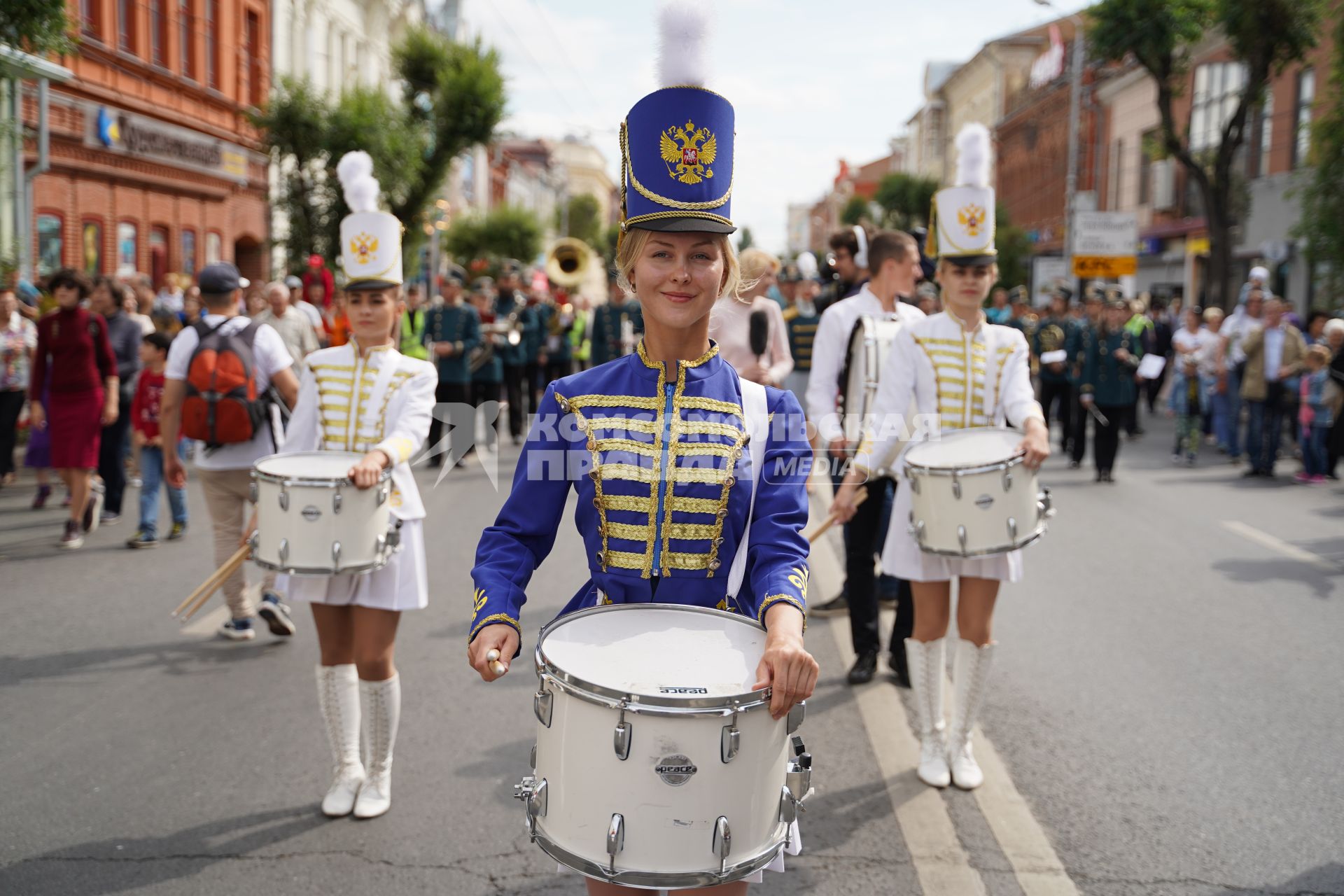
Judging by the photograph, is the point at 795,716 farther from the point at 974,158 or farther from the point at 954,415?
the point at 974,158

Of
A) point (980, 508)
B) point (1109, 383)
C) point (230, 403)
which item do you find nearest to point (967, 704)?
point (980, 508)

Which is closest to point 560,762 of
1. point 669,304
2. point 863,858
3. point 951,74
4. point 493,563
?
point 493,563

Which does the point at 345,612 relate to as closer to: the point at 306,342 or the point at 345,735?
A: the point at 345,735

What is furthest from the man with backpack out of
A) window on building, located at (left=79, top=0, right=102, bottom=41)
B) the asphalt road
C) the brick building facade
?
window on building, located at (left=79, top=0, right=102, bottom=41)

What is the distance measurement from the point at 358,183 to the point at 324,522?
5.40ft

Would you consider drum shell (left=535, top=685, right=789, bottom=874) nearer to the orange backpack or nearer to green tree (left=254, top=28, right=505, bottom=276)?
the orange backpack

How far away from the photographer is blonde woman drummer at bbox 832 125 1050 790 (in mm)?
4680

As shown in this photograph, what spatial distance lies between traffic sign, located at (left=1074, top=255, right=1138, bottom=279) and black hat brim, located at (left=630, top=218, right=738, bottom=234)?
2651cm

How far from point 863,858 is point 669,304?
7.70ft

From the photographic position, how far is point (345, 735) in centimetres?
447

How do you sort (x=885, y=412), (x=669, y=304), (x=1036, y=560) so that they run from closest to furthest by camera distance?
(x=669, y=304)
(x=885, y=412)
(x=1036, y=560)

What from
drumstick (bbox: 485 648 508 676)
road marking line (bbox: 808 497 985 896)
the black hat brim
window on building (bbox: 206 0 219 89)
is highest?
window on building (bbox: 206 0 219 89)

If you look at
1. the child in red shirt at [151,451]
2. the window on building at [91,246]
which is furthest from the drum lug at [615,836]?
the window on building at [91,246]

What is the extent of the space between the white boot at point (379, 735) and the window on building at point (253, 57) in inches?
1151
